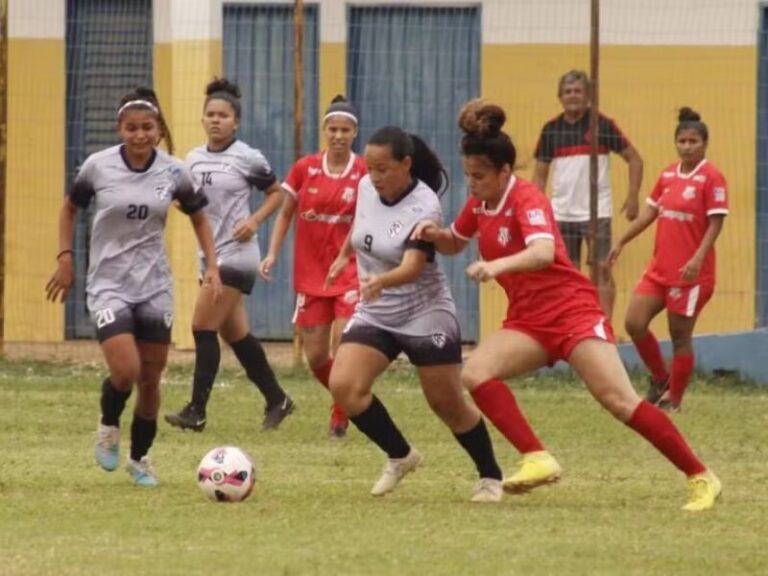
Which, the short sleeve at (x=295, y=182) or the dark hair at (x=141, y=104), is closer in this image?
the dark hair at (x=141, y=104)

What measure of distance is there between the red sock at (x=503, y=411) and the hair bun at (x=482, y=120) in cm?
112

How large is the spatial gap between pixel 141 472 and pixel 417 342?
5.45 ft

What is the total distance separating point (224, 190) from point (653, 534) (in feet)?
17.7

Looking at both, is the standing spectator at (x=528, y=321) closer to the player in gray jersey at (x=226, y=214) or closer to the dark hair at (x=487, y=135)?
the dark hair at (x=487, y=135)

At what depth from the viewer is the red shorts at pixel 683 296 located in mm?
15945

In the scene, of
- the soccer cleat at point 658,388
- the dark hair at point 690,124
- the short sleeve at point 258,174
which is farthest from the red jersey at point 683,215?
the short sleeve at point 258,174

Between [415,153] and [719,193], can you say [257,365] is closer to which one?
[719,193]

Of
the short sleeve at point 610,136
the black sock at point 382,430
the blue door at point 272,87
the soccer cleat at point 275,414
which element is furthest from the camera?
the blue door at point 272,87

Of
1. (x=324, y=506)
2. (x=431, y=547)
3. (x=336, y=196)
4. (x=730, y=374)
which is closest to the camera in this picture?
(x=431, y=547)

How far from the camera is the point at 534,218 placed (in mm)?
Answer: 10414

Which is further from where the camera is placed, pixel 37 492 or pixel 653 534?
pixel 37 492

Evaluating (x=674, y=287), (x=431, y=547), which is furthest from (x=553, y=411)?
(x=431, y=547)

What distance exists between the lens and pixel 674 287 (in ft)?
52.5

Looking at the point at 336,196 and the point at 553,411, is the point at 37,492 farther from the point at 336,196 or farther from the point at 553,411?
the point at 553,411
